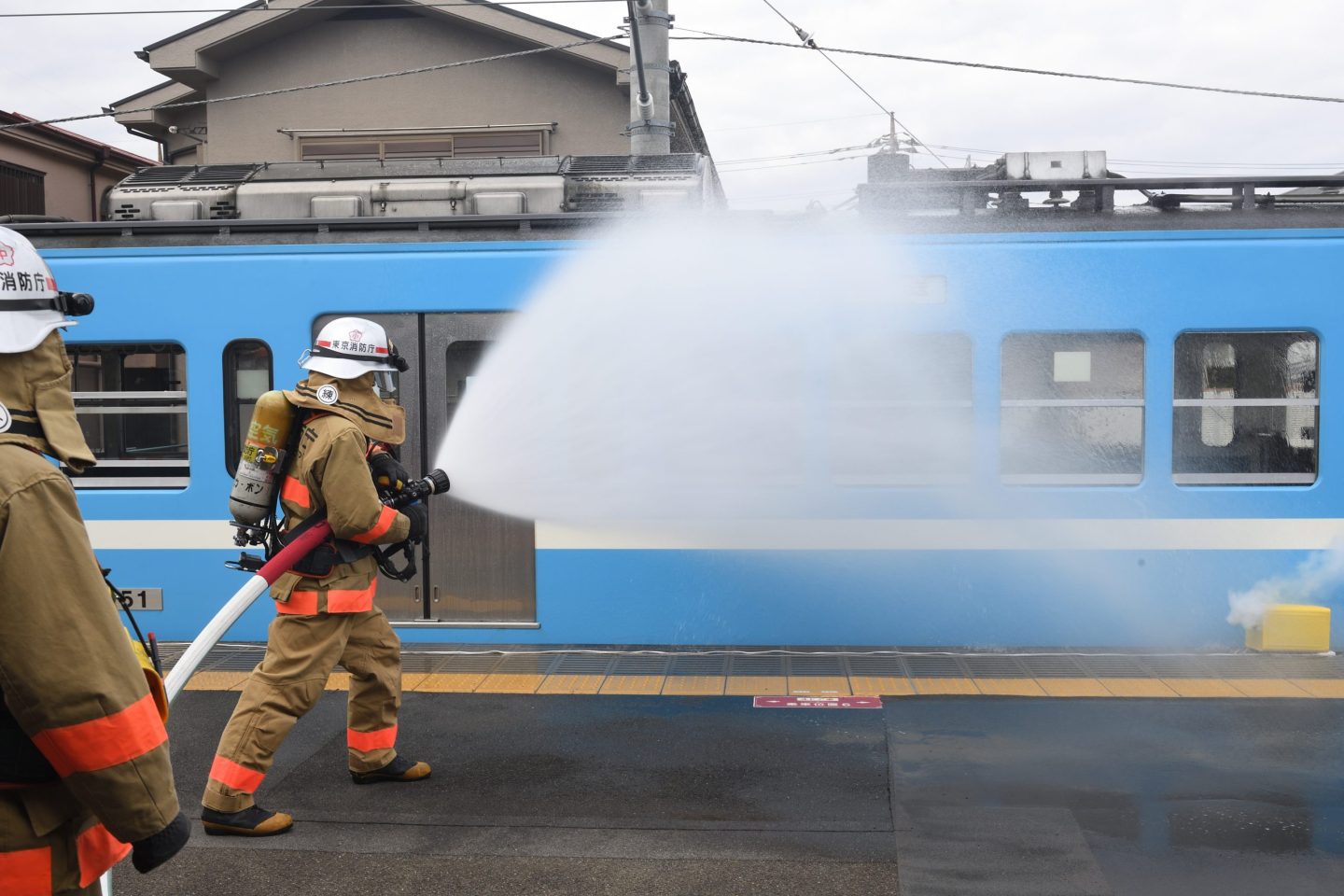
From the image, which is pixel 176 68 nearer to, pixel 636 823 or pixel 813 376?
pixel 813 376

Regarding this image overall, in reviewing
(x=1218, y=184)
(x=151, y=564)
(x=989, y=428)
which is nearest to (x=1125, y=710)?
(x=989, y=428)

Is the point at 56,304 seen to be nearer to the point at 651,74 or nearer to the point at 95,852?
the point at 95,852

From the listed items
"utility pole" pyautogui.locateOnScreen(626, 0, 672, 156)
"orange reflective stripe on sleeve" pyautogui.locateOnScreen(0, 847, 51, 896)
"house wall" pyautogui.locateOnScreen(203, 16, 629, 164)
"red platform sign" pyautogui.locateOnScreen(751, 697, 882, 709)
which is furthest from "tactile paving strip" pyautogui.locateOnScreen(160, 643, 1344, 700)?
"house wall" pyautogui.locateOnScreen(203, 16, 629, 164)

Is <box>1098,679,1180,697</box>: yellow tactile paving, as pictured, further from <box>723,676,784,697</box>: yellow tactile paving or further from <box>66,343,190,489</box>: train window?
<box>66,343,190,489</box>: train window

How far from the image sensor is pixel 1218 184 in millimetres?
7516

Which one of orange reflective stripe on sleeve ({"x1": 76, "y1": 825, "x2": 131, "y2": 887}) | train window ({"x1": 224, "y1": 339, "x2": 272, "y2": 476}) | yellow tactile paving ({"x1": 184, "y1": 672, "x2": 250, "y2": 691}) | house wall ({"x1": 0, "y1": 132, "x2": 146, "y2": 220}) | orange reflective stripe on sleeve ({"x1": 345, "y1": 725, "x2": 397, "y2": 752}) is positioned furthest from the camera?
house wall ({"x1": 0, "y1": 132, "x2": 146, "y2": 220})

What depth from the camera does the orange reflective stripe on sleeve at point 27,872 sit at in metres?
2.22

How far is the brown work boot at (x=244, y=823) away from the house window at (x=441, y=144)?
13163 mm

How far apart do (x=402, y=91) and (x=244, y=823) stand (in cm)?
1411

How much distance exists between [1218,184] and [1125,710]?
3388 mm

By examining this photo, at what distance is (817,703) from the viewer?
6.65 meters

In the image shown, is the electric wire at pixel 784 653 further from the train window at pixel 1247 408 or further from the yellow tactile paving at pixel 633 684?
the train window at pixel 1247 408

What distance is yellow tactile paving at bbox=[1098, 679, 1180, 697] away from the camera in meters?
6.71

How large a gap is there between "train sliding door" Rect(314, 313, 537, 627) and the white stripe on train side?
1.02 feet
